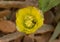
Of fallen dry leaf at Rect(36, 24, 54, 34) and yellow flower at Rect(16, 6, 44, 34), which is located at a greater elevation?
yellow flower at Rect(16, 6, 44, 34)

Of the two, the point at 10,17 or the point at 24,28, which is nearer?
the point at 24,28

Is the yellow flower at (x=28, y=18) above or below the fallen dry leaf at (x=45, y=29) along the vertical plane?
above

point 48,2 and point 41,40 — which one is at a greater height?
point 48,2

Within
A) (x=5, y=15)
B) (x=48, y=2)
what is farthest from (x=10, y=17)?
(x=48, y=2)

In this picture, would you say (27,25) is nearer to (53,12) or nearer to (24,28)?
(24,28)

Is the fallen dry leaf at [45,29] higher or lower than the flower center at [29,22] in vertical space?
lower

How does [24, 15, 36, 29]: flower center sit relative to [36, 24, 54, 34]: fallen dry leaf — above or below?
above
